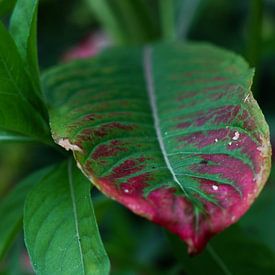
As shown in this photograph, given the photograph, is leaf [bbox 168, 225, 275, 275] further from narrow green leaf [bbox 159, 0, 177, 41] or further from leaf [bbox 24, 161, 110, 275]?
narrow green leaf [bbox 159, 0, 177, 41]

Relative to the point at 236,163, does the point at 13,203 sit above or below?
below

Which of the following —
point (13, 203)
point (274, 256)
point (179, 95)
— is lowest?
point (274, 256)

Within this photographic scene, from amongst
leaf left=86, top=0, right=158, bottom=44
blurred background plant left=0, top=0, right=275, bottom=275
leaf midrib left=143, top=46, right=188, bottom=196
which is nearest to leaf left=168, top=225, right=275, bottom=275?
blurred background plant left=0, top=0, right=275, bottom=275

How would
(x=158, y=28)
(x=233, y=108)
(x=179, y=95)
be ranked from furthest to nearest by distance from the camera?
(x=158, y=28), (x=179, y=95), (x=233, y=108)

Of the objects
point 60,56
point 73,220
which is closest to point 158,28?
point 60,56

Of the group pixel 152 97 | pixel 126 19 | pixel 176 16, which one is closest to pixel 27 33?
pixel 152 97

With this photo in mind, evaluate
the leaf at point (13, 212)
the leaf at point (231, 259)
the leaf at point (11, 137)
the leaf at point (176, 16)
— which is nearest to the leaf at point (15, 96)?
the leaf at point (11, 137)

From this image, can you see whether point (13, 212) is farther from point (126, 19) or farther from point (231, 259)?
point (126, 19)

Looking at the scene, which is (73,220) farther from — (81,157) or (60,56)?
(60,56)
